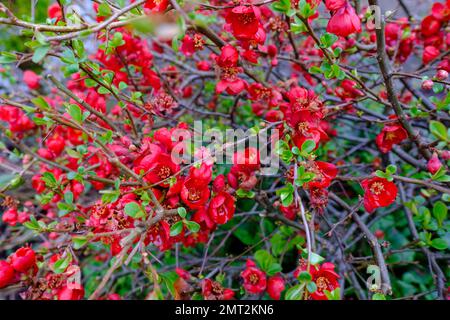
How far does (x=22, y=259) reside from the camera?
91 centimetres

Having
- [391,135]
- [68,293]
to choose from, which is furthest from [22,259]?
[391,135]

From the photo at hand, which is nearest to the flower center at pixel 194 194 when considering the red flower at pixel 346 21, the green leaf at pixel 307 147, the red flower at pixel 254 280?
the green leaf at pixel 307 147

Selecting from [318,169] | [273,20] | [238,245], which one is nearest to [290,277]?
[238,245]

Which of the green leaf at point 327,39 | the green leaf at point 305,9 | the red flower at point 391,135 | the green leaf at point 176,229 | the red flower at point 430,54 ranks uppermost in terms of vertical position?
the red flower at point 430,54

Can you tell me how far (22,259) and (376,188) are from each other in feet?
2.74

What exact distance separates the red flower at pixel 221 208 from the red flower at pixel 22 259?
0.44 metres

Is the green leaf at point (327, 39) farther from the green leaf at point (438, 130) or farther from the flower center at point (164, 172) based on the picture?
the flower center at point (164, 172)

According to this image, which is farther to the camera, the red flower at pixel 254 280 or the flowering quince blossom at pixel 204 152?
the red flower at pixel 254 280

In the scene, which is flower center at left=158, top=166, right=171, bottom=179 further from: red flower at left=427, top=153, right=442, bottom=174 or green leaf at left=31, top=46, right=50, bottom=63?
red flower at left=427, top=153, right=442, bottom=174

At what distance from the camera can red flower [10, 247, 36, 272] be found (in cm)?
91

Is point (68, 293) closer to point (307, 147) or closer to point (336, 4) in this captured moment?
point (307, 147)

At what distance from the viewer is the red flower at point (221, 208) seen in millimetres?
862

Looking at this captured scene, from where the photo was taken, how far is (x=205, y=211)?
887 mm
